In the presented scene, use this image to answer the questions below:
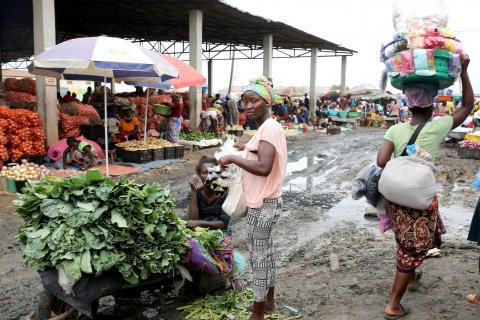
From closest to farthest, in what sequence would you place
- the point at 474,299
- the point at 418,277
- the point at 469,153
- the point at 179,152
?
the point at 474,299
the point at 418,277
the point at 179,152
the point at 469,153

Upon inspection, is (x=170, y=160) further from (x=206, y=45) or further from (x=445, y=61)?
(x=206, y=45)

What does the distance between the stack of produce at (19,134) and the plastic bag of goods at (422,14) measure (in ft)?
24.6

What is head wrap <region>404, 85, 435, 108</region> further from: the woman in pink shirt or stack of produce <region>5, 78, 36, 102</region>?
stack of produce <region>5, 78, 36, 102</region>

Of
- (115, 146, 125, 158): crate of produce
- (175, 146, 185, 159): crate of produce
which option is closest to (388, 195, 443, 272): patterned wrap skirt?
(115, 146, 125, 158): crate of produce

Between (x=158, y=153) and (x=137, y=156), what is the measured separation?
699 mm

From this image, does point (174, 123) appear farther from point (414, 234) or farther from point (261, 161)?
point (414, 234)

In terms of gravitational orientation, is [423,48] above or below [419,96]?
above

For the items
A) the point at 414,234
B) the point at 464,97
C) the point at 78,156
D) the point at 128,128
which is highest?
the point at 464,97

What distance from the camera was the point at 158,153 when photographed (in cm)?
1144

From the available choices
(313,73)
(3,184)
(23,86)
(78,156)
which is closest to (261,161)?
(3,184)

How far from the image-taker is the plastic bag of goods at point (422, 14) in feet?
10.7

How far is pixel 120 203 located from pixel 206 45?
25404 millimetres

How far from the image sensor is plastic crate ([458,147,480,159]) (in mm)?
12953

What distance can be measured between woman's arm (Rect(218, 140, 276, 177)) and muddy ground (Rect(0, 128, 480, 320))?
142 cm
